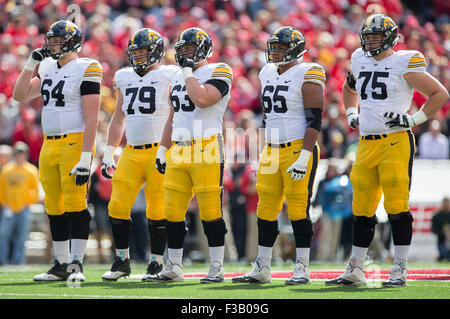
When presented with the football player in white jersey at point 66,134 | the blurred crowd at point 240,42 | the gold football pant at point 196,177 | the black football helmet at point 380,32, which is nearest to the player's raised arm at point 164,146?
the gold football pant at point 196,177

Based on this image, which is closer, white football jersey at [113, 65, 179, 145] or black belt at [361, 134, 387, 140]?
black belt at [361, 134, 387, 140]

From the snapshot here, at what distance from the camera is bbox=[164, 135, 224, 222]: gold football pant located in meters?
7.11

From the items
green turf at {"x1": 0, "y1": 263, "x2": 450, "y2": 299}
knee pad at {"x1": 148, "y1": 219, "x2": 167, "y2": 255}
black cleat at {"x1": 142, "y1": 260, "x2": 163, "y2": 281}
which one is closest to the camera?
green turf at {"x1": 0, "y1": 263, "x2": 450, "y2": 299}

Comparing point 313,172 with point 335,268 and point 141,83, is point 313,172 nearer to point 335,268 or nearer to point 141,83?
point 141,83

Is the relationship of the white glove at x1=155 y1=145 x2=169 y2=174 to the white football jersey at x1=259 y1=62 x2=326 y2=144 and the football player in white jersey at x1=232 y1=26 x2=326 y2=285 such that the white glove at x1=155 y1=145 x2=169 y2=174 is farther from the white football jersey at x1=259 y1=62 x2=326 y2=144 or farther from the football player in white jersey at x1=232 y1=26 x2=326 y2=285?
the white football jersey at x1=259 y1=62 x2=326 y2=144

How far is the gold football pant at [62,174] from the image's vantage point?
7344 millimetres

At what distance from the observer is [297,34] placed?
715 cm

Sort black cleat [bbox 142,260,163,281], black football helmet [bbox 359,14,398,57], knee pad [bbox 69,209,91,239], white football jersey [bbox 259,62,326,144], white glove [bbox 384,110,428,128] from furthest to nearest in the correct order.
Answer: black cleat [bbox 142,260,163,281], knee pad [bbox 69,209,91,239], white football jersey [bbox 259,62,326,144], black football helmet [bbox 359,14,398,57], white glove [bbox 384,110,428,128]

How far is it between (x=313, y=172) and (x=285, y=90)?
695 millimetres

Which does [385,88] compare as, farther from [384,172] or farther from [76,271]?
[76,271]

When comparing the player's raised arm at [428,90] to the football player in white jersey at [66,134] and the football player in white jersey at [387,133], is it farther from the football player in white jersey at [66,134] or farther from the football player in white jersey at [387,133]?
the football player in white jersey at [66,134]

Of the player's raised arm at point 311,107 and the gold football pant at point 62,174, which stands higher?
the player's raised arm at point 311,107

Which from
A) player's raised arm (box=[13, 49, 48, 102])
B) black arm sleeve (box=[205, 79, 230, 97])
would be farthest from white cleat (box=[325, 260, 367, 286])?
player's raised arm (box=[13, 49, 48, 102])

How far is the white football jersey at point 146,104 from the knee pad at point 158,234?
0.72 metres
